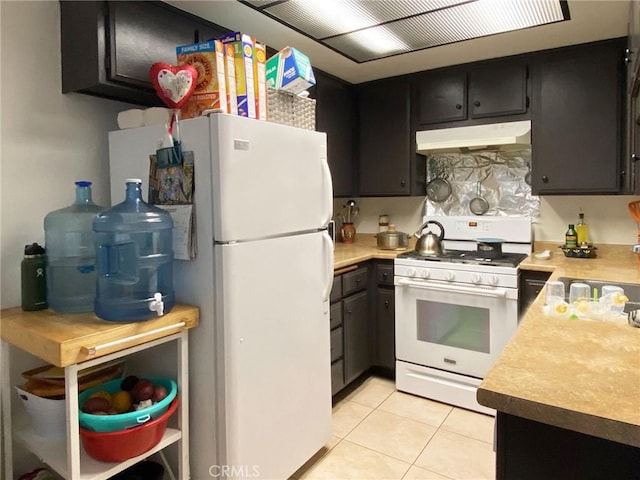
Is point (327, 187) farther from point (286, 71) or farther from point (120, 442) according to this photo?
point (120, 442)

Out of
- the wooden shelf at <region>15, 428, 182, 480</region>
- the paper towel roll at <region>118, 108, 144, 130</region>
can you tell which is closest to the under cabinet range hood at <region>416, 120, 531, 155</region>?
the paper towel roll at <region>118, 108, 144, 130</region>

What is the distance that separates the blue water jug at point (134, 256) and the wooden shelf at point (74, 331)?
51 millimetres

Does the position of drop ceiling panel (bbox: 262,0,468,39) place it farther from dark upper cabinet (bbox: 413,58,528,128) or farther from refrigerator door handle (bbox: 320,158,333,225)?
dark upper cabinet (bbox: 413,58,528,128)

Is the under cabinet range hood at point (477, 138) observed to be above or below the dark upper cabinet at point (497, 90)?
below

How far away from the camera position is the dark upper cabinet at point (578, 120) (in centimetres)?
252

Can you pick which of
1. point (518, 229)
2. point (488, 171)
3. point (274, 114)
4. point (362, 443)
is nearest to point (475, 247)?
point (518, 229)

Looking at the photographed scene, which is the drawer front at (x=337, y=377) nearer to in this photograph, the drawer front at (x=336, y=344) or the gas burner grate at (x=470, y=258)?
the drawer front at (x=336, y=344)

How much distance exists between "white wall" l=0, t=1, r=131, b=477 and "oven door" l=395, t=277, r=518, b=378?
Result: 2.03m

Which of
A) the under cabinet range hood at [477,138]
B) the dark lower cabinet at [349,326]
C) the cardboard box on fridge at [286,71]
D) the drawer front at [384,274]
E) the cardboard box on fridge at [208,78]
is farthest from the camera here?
the drawer front at [384,274]

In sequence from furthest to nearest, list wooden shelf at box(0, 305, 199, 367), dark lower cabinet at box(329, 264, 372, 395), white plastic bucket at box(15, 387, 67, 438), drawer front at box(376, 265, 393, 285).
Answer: drawer front at box(376, 265, 393, 285) → dark lower cabinet at box(329, 264, 372, 395) → white plastic bucket at box(15, 387, 67, 438) → wooden shelf at box(0, 305, 199, 367)

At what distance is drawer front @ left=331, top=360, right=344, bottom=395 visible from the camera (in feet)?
8.69

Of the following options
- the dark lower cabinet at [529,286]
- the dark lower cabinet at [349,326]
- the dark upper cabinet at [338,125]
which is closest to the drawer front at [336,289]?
the dark lower cabinet at [349,326]

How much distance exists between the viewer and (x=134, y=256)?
165 cm

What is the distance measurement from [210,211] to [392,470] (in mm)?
1515
